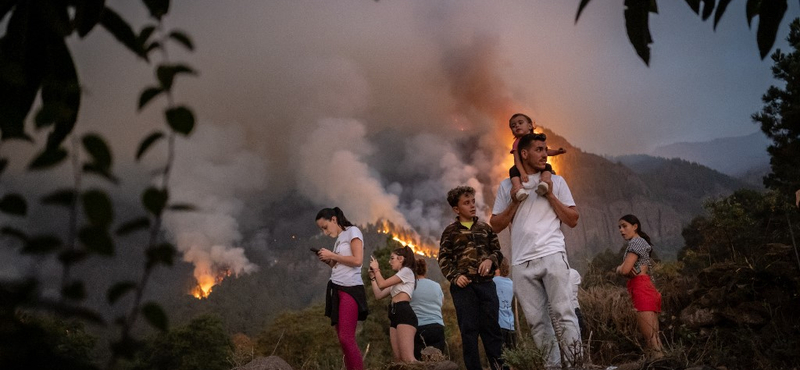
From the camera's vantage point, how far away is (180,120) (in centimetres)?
94

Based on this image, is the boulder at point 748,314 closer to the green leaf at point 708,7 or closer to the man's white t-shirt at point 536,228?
the man's white t-shirt at point 536,228

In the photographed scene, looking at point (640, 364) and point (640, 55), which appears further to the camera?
point (640, 364)

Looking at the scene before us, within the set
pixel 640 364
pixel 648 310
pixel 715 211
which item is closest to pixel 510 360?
pixel 640 364

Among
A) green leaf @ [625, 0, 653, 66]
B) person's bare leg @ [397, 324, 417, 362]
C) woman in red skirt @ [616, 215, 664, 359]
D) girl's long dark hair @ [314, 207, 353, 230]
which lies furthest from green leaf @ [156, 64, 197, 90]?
woman in red skirt @ [616, 215, 664, 359]

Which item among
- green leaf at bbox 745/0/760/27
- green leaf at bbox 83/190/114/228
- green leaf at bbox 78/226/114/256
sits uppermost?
green leaf at bbox 745/0/760/27

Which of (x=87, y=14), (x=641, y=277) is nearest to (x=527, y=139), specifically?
(x=641, y=277)

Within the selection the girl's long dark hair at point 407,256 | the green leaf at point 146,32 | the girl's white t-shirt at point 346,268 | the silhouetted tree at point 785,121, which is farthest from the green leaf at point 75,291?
the silhouetted tree at point 785,121

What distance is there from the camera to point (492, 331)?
592cm

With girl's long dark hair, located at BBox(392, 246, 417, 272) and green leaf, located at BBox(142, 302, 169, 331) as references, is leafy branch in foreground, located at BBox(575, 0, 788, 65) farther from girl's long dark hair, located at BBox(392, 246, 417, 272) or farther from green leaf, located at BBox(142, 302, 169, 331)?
girl's long dark hair, located at BBox(392, 246, 417, 272)

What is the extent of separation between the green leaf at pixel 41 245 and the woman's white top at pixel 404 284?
671 centimetres

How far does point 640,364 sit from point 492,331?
132cm

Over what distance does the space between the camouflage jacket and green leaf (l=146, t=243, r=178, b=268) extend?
199 inches

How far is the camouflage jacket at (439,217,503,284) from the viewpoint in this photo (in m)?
5.92

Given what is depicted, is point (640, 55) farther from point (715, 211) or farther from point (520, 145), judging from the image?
point (715, 211)
